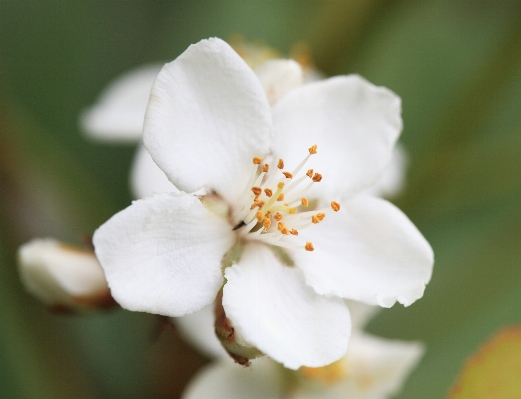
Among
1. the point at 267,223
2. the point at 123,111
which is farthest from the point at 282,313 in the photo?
the point at 123,111

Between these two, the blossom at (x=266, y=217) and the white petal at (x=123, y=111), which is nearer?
the blossom at (x=266, y=217)

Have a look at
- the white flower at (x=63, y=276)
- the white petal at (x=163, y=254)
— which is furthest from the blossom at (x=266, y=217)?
the white flower at (x=63, y=276)

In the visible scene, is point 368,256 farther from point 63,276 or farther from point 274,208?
point 63,276

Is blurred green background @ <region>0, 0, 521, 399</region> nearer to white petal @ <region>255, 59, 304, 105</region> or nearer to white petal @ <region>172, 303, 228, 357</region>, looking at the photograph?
white petal @ <region>172, 303, 228, 357</region>

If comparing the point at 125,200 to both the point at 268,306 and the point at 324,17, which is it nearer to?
the point at 324,17

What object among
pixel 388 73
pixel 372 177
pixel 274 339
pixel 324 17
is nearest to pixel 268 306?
pixel 274 339

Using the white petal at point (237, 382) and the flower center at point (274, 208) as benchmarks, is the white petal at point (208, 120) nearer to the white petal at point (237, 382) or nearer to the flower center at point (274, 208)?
the flower center at point (274, 208)

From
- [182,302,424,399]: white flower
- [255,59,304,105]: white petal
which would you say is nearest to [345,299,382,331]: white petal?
[182,302,424,399]: white flower
